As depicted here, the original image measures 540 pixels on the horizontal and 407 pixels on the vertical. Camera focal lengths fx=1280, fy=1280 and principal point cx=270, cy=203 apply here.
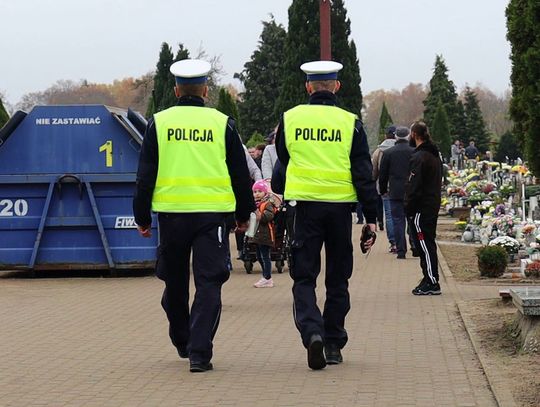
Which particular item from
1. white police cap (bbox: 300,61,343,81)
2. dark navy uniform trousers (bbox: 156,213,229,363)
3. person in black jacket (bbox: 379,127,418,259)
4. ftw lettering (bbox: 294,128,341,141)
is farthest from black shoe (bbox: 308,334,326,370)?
person in black jacket (bbox: 379,127,418,259)

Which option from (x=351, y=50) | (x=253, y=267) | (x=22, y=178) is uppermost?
(x=351, y=50)

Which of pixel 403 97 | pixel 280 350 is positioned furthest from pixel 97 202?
pixel 403 97

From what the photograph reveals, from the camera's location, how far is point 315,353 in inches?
327

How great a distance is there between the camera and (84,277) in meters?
16.4

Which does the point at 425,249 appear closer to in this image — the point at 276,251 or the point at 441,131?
the point at 276,251

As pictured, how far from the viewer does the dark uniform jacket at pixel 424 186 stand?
13516 mm

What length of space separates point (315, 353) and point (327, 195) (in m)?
1.07

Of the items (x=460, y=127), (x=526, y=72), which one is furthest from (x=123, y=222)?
(x=460, y=127)

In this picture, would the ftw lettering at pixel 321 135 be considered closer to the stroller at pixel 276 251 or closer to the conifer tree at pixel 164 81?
the stroller at pixel 276 251

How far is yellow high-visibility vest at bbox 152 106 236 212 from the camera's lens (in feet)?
27.4

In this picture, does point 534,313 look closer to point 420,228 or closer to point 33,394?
point 33,394

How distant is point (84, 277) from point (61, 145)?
1.77 metres

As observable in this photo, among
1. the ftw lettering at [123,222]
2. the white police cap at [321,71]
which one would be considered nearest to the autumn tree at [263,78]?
the ftw lettering at [123,222]

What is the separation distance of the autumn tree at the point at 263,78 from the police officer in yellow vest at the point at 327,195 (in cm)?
5984
